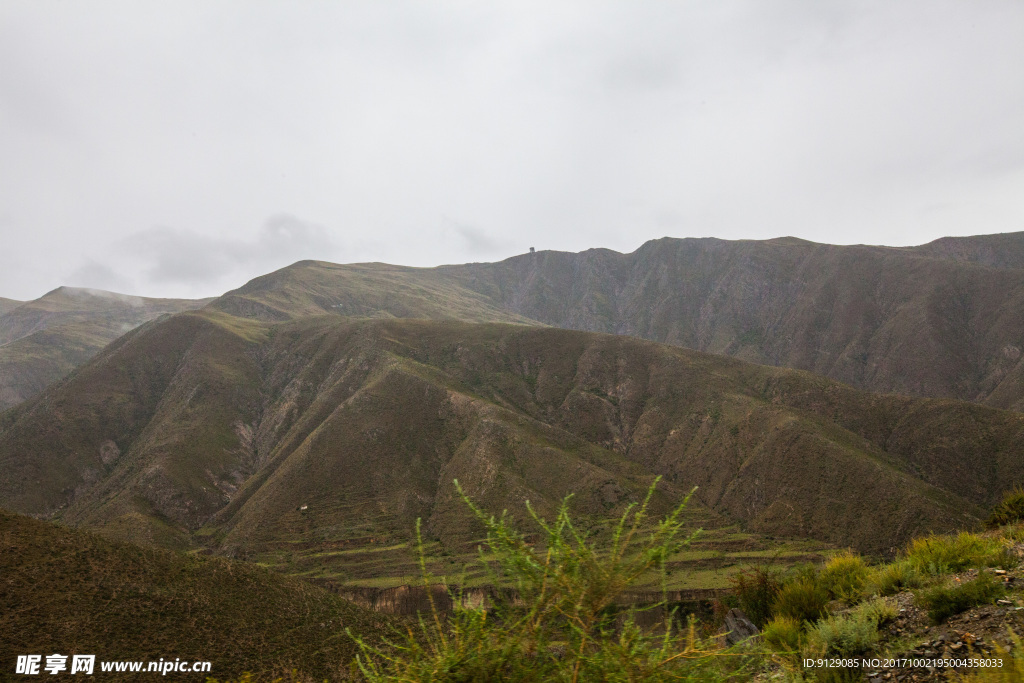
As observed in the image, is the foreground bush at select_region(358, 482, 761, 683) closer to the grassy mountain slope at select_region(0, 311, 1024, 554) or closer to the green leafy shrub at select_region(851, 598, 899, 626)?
the green leafy shrub at select_region(851, 598, 899, 626)

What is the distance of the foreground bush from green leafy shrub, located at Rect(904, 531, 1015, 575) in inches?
307

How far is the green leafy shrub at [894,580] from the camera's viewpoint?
10.2m

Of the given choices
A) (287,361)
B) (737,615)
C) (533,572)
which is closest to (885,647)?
(533,572)

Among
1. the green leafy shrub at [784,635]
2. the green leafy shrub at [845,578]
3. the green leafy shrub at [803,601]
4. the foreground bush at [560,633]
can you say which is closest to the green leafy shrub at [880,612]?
the green leafy shrub at [784,635]

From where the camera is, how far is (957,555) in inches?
418

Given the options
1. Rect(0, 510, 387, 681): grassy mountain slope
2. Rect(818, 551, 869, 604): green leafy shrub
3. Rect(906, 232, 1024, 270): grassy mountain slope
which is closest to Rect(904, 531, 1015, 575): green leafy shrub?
Rect(818, 551, 869, 604): green leafy shrub

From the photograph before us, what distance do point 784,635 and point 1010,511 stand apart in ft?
36.6

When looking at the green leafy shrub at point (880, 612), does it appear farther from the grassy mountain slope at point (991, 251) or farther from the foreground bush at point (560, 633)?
the grassy mountain slope at point (991, 251)

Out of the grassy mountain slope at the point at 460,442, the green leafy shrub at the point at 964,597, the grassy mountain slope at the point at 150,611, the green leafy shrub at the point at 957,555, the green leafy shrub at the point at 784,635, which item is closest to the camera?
the green leafy shrub at the point at 964,597

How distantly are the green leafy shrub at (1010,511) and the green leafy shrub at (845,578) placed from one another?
5193mm

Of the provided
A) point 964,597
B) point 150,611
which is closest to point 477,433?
point 150,611

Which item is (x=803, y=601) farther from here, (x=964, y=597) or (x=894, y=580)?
(x=964, y=597)

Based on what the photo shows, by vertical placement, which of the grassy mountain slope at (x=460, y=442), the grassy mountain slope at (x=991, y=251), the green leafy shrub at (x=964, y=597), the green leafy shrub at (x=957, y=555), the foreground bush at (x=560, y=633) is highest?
the grassy mountain slope at (x=991, y=251)

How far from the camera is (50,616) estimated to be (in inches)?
941
